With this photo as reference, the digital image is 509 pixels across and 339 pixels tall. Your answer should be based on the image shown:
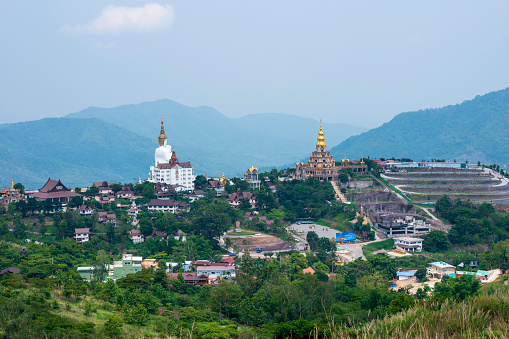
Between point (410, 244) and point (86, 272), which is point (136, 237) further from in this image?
point (410, 244)

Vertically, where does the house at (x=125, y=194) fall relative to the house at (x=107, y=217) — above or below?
above

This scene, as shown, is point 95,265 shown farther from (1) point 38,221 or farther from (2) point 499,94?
(2) point 499,94

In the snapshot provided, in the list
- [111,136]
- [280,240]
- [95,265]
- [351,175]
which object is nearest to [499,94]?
[111,136]

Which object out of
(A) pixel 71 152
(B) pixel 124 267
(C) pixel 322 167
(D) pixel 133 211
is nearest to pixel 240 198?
(D) pixel 133 211

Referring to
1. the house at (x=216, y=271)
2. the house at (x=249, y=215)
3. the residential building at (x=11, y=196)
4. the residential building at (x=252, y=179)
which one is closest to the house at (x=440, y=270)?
the house at (x=216, y=271)

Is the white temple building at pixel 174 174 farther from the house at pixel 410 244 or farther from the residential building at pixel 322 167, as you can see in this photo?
the house at pixel 410 244

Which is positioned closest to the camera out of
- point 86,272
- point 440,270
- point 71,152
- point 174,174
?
point 86,272

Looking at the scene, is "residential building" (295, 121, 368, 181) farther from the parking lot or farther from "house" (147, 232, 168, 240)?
"house" (147, 232, 168, 240)
